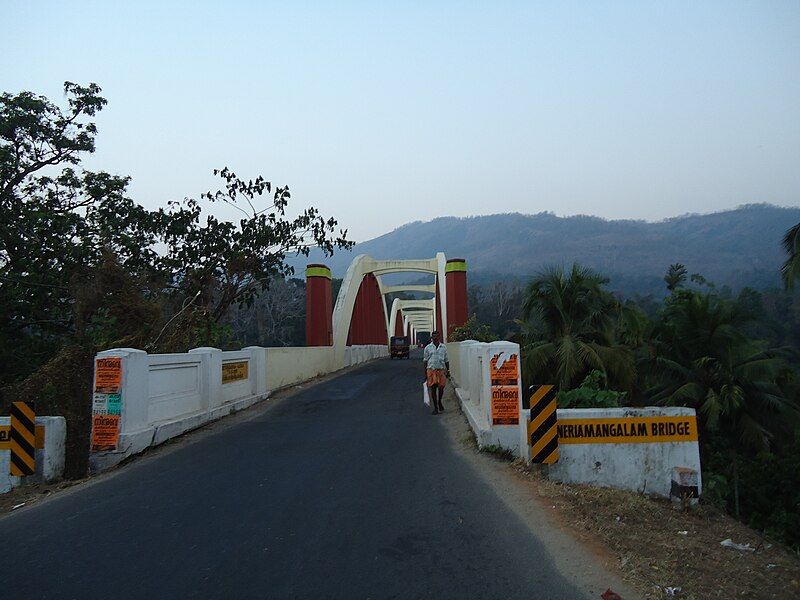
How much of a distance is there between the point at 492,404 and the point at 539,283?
32.9 ft

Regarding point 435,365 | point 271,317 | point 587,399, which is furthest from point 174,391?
point 271,317

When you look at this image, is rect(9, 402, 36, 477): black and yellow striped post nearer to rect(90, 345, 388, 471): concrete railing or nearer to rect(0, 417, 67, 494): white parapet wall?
rect(0, 417, 67, 494): white parapet wall

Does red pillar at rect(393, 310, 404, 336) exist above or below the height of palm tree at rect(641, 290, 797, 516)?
above

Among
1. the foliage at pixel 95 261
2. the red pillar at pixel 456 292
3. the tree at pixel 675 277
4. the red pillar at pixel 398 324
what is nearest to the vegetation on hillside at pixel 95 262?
the foliage at pixel 95 261

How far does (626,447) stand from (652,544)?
6.06ft

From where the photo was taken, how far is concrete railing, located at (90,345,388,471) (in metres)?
8.21

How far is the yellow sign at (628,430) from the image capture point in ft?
21.5

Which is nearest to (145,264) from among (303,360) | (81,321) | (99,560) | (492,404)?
(81,321)

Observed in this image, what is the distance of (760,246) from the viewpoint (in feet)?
650

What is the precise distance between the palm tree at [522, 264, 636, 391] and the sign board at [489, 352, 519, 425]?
8.05 m

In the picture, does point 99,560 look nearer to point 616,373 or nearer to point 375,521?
point 375,521

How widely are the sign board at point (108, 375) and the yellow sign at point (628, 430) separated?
19.2ft

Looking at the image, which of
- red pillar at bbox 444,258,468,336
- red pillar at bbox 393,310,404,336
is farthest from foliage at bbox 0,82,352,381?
red pillar at bbox 393,310,404,336

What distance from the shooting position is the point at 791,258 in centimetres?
1420
